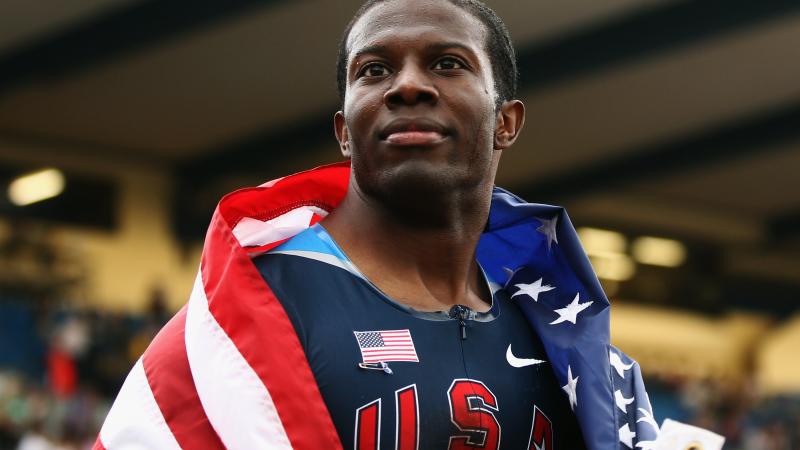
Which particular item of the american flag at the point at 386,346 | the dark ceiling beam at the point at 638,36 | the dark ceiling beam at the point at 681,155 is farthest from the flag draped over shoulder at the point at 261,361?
the dark ceiling beam at the point at 681,155

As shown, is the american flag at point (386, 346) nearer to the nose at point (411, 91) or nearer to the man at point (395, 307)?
the man at point (395, 307)

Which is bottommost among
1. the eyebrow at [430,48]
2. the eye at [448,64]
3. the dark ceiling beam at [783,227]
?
the dark ceiling beam at [783,227]

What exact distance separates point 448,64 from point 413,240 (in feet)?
0.99

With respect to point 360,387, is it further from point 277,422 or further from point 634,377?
point 634,377

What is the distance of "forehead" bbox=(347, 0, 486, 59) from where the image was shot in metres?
2.17

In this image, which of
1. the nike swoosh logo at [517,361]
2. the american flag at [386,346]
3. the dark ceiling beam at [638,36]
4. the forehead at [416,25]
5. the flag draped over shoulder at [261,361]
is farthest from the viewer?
the dark ceiling beam at [638,36]

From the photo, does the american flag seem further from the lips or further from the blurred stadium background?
the blurred stadium background

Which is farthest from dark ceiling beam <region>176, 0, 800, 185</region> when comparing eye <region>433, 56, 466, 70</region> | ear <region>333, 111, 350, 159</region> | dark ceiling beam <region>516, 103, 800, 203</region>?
eye <region>433, 56, 466, 70</region>

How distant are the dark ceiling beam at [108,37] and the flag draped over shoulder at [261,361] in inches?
391

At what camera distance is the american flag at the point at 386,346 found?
2.07m

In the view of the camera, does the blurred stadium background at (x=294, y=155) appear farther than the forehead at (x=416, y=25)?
Yes

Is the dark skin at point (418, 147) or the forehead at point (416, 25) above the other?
the forehead at point (416, 25)

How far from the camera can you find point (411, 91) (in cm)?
210

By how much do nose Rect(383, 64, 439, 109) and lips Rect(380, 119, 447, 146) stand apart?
0.11ft
